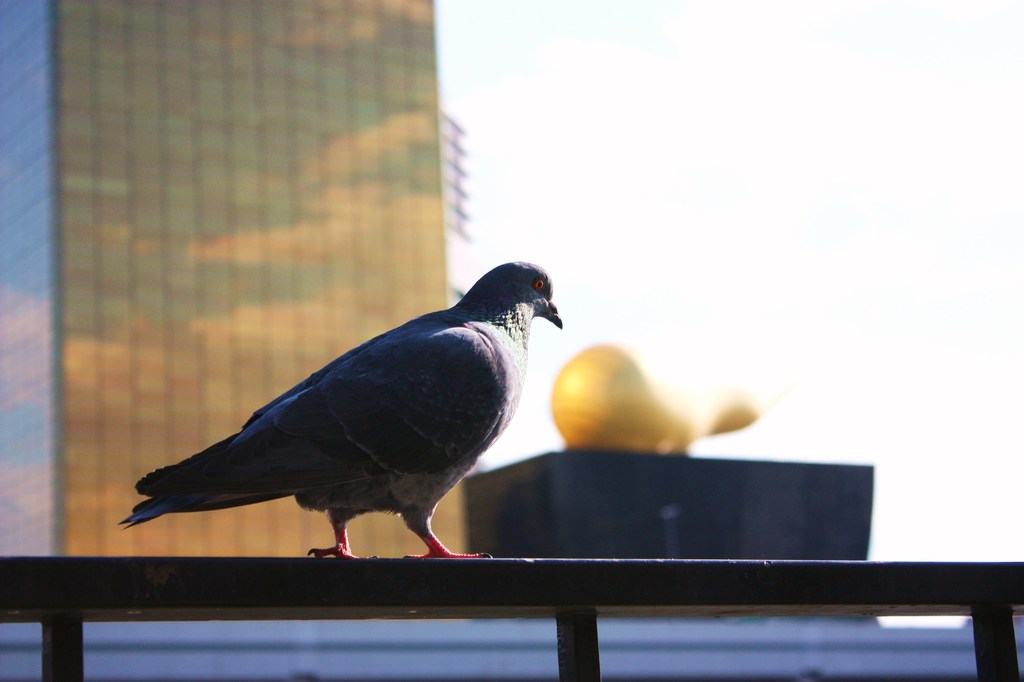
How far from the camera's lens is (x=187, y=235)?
44.3 metres

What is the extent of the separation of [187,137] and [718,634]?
24504 mm

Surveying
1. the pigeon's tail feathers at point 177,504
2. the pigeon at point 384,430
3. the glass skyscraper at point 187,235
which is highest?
the glass skyscraper at point 187,235

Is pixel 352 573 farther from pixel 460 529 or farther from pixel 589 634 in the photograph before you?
pixel 460 529

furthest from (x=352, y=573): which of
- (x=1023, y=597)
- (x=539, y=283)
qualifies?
(x=539, y=283)

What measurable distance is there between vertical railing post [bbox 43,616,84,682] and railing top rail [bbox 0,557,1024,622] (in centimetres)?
2

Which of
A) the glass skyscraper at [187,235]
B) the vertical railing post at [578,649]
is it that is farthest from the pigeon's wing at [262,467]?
the glass skyscraper at [187,235]

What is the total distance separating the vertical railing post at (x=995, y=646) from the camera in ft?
6.38

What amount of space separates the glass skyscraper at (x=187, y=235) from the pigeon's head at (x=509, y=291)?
3895 centimetres

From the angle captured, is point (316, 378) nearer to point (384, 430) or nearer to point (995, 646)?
point (384, 430)

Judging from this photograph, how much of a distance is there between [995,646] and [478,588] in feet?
Answer: 2.58

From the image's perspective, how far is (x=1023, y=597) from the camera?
1963 millimetres

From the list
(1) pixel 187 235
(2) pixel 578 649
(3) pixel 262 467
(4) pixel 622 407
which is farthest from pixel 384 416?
(1) pixel 187 235

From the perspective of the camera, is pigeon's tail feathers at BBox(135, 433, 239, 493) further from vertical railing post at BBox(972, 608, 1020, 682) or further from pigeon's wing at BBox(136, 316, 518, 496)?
vertical railing post at BBox(972, 608, 1020, 682)

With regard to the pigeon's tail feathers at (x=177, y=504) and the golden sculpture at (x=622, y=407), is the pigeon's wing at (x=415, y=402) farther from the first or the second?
the golden sculpture at (x=622, y=407)
